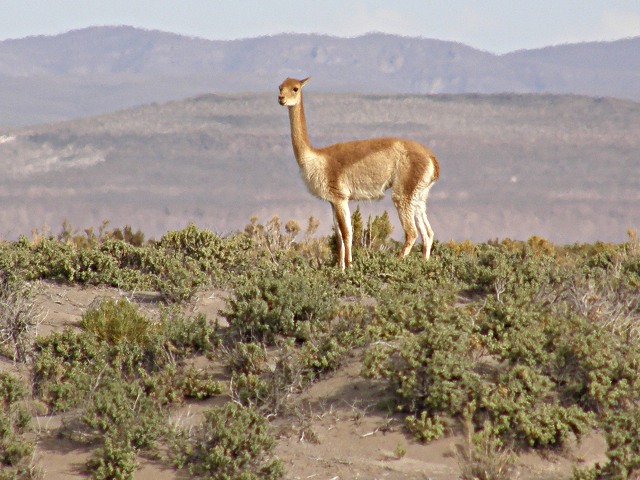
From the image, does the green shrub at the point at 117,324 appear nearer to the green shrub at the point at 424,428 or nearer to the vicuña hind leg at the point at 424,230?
the green shrub at the point at 424,428

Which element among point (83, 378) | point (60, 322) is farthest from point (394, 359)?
point (60, 322)

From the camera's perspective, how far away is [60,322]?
12.5 metres

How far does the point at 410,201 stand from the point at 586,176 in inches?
1731

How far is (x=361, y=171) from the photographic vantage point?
1456 cm

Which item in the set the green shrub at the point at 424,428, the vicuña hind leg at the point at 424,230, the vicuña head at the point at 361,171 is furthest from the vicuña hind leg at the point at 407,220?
the green shrub at the point at 424,428

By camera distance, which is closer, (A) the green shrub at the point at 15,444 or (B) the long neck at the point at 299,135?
(A) the green shrub at the point at 15,444

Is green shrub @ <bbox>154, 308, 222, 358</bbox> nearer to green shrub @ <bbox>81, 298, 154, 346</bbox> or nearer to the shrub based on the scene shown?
green shrub @ <bbox>81, 298, 154, 346</bbox>

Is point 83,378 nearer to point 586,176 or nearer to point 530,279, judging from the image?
point 530,279

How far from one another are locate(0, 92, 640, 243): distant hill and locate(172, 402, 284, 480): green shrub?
41359 millimetres

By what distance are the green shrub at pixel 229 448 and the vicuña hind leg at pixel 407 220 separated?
669cm

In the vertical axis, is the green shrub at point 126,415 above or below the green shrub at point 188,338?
below

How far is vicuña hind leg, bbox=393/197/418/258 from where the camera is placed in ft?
48.4

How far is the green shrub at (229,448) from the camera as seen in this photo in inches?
317

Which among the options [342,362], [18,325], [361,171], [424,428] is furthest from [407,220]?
[424,428]
